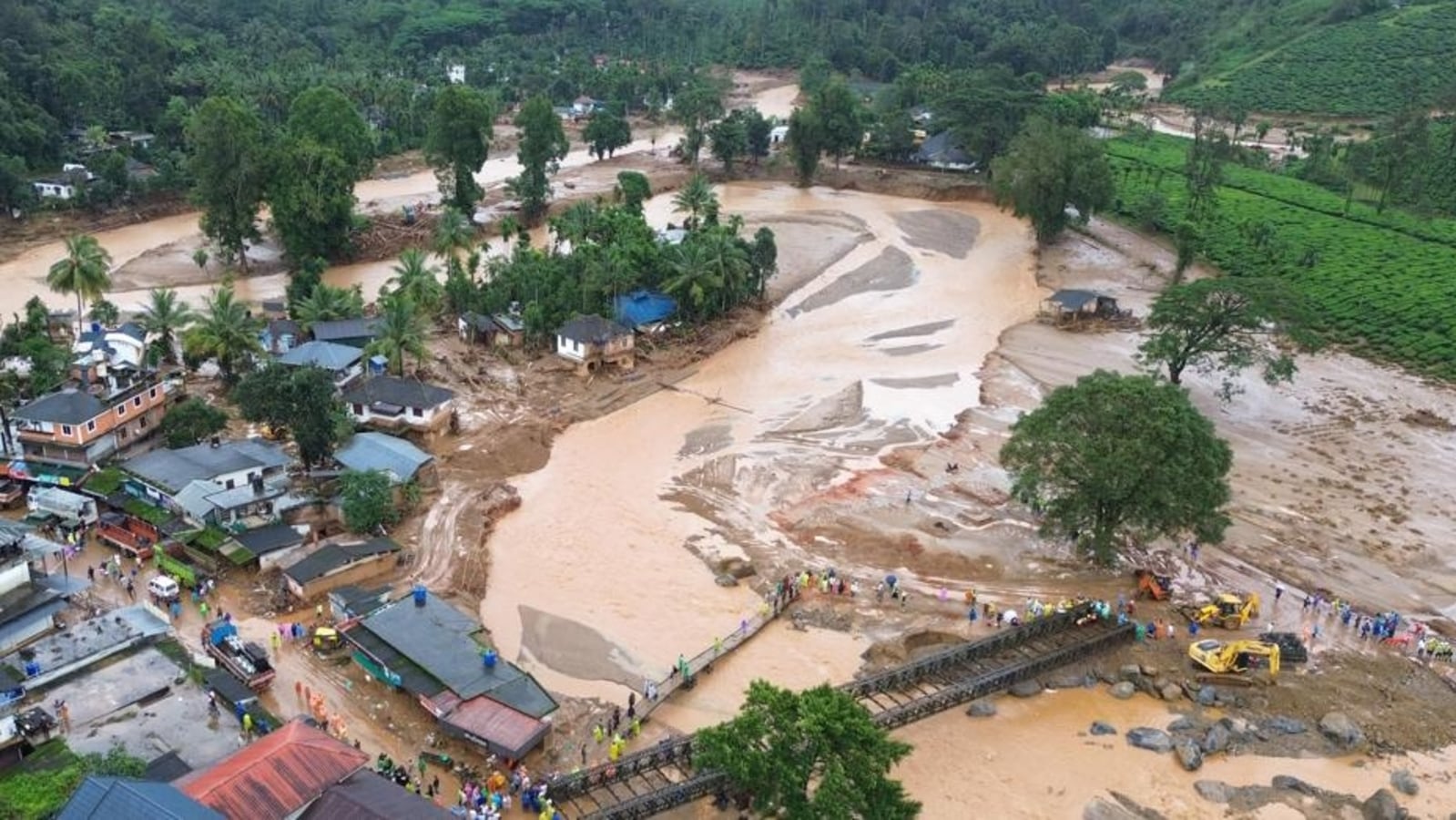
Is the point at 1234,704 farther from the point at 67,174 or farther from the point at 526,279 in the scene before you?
the point at 67,174

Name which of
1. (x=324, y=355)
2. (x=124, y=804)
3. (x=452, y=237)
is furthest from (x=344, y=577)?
(x=452, y=237)

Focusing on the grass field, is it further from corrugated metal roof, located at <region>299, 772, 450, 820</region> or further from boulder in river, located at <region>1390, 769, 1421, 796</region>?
corrugated metal roof, located at <region>299, 772, 450, 820</region>

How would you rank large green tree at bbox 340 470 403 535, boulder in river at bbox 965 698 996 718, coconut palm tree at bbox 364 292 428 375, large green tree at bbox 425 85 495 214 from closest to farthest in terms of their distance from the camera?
1. boulder in river at bbox 965 698 996 718
2. large green tree at bbox 340 470 403 535
3. coconut palm tree at bbox 364 292 428 375
4. large green tree at bbox 425 85 495 214

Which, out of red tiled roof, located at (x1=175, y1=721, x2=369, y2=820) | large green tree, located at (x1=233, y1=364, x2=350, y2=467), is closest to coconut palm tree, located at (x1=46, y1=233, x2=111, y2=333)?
large green tree, located at (x1=233, y1=364, x2=350, y2=467)

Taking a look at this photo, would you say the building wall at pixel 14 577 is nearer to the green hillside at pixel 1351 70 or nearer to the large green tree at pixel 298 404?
the large green tree at pixel 298 404

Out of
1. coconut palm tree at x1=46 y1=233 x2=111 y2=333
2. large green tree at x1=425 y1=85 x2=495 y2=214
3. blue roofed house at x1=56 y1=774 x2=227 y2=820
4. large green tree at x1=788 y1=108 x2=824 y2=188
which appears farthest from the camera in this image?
large green tree at x1=788 y1=108 x2=824 y2=188

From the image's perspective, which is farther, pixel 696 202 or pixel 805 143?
pixel 805 143

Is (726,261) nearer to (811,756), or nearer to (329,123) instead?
(329,123)

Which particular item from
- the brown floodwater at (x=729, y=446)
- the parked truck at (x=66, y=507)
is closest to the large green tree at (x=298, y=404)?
the parked truck at (x=66, y=507)
